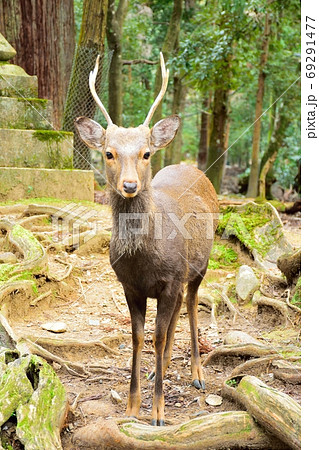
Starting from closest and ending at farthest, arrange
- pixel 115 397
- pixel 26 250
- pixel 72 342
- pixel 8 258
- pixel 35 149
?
pixel 115 397 < pixel 72 342 < pixel 8 258 < pixel 26 250 < pixel 35 149

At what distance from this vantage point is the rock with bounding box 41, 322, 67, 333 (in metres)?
5.16

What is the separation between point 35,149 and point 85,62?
246cm

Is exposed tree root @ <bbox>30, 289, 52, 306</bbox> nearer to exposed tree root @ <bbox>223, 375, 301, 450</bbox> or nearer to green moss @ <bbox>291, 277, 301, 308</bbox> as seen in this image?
green moss @ <bbox>291, 277, 301, 308</bbox>

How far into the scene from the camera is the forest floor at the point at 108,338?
387 cm

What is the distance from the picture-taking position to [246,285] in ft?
20.4

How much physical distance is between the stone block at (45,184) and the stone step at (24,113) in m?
0.93

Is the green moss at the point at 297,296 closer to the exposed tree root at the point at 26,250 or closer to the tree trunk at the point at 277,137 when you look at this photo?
the exposed tree root at the point at 26,250

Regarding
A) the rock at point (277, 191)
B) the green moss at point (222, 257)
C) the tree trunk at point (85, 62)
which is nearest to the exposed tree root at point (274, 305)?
the green moss at point (222, 257)

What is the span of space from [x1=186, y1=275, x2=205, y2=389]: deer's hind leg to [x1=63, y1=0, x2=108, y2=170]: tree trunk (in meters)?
5.91

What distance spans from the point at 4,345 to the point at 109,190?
59.4 inches

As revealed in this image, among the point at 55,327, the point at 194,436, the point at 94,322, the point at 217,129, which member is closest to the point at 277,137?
the point at 217,129

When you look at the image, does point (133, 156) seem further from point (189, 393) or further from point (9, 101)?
point (9, 101)

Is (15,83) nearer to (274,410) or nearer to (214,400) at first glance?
(214,400)

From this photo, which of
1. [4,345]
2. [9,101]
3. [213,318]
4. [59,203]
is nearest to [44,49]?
[9,101]
